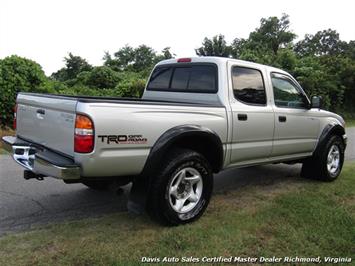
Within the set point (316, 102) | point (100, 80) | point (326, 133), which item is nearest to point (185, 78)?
point (316, 102)

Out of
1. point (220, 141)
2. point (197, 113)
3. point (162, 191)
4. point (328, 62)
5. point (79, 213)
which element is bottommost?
point (79, 213)

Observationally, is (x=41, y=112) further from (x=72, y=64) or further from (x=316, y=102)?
(x=72, y=64)

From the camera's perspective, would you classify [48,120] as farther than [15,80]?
No

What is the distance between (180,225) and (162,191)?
0.50 m

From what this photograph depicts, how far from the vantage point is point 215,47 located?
108 ft

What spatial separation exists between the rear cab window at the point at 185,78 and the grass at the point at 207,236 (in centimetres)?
157

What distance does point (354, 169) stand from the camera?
7570 mm

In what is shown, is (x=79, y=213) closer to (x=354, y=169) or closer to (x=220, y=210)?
(x=220, y=210)

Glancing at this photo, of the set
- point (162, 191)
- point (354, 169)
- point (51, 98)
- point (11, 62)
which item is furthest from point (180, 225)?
point (11, 62)

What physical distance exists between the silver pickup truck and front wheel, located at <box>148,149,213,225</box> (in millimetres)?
11

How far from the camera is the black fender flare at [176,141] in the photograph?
390cm

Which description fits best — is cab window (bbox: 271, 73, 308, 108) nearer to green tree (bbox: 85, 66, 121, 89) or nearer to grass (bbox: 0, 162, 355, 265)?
grass (bbox: 0, 162, 355, 265)

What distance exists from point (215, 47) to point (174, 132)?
98.5ft

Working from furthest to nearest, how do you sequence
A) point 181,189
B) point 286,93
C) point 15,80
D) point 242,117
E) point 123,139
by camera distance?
1. point 15,80
2. point 286,93
3. point 242,117
4. point 181,189
5. point 123,139
